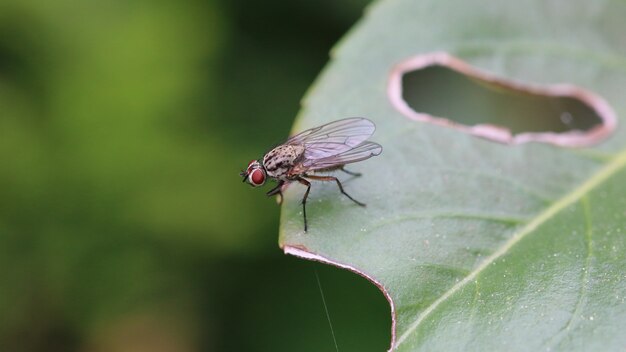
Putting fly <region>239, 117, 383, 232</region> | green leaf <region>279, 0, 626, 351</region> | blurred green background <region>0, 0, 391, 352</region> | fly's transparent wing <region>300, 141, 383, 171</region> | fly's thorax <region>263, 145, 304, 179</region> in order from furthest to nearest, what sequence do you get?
blurred green background <region>0, 0, 391, 352</region>
fly's thorax <region>263, 145, 304, 179</region>
fly <region>239, 117, 383, 232</region>
fly's transparent wing <region>300, 141, 383, 171</region>
green leaf <region>279, 0, 626, 351</region>

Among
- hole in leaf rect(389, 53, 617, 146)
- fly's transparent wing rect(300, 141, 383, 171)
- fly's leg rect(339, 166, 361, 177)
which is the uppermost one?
fly's transparent wing rect(300, 141, 383, 171)

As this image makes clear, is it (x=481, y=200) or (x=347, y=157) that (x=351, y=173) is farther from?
(x=481, y=200)

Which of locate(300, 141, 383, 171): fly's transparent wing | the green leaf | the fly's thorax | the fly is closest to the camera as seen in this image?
the green leaf

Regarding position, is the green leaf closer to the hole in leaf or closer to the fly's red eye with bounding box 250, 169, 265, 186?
the hole in leaf

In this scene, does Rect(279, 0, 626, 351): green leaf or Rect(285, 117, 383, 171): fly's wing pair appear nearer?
Rect(279, 0, 626, 351): green leaf

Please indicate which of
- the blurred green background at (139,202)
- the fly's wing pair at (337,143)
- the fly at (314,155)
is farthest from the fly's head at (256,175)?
the blurred green background at (139,202)

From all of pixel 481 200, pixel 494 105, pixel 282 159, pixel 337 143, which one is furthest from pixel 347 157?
pixel 494 105

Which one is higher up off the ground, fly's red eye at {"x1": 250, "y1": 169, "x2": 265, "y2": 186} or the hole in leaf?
fly's red eye at {"x1": 250, "y1": 169, "x2": 265, "y2": 186}

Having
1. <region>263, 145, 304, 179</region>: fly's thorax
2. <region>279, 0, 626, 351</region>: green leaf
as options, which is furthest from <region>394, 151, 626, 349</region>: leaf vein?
<region>263, 145, 304, 179</region>: fly's thorax
